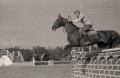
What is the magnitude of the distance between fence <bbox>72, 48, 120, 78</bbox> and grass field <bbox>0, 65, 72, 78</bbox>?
9.52m

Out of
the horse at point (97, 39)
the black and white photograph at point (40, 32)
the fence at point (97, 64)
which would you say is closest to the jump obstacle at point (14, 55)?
the black and white photograph at point (40, 32)

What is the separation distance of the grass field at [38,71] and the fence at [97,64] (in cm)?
952

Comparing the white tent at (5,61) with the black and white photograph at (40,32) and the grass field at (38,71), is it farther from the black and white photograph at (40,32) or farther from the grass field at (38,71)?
the grass field at (38,71)

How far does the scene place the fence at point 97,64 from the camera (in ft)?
24.5

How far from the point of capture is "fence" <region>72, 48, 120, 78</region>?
24.5 feet

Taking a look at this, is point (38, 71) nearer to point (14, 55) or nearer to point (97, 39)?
point (14, 55)

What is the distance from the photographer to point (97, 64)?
855 cm

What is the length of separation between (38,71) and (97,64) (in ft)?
41.7

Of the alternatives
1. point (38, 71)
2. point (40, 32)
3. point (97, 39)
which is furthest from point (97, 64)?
point (40, 32)

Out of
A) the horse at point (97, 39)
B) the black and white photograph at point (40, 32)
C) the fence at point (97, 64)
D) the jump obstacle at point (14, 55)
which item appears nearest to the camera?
the fence at point (97, 64)

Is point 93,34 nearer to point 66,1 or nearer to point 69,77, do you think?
point 69,77

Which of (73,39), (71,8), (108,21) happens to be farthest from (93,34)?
(71,8)

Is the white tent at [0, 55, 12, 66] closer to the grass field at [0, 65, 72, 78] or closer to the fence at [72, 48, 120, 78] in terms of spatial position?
the grass field at [0, 65, 72, 78]

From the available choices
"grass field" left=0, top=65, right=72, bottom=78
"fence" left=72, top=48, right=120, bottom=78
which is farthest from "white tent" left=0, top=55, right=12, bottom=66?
"fence" left=72, top=48, right=120, bottom=78
